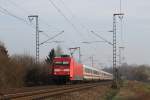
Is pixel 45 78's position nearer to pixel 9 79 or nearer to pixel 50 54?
pixel 9 79

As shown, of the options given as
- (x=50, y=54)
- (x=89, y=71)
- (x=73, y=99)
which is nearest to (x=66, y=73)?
(x=89, y=71)

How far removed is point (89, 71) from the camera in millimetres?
75625

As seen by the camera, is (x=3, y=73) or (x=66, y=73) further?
(x=66, y=73)

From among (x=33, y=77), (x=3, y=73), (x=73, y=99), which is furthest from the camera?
(x=33, y=77)

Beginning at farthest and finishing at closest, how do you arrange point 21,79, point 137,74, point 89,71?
point 137,74
point 89,71
point 21,79

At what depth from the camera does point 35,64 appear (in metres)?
61.4

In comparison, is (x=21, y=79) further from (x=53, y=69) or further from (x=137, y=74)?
(x=137, y=74)

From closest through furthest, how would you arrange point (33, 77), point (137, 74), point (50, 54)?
point (33, 77)
point (50, 54)
point (137, 74)

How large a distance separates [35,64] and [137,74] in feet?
434

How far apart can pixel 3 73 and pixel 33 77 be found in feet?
45.2

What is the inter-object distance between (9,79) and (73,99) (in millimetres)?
23547

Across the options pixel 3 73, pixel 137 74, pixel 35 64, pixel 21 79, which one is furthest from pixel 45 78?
pixel 137 74

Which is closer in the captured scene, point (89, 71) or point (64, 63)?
point (64, 63)

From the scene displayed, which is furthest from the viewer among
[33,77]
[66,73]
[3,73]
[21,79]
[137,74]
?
[137,74]
